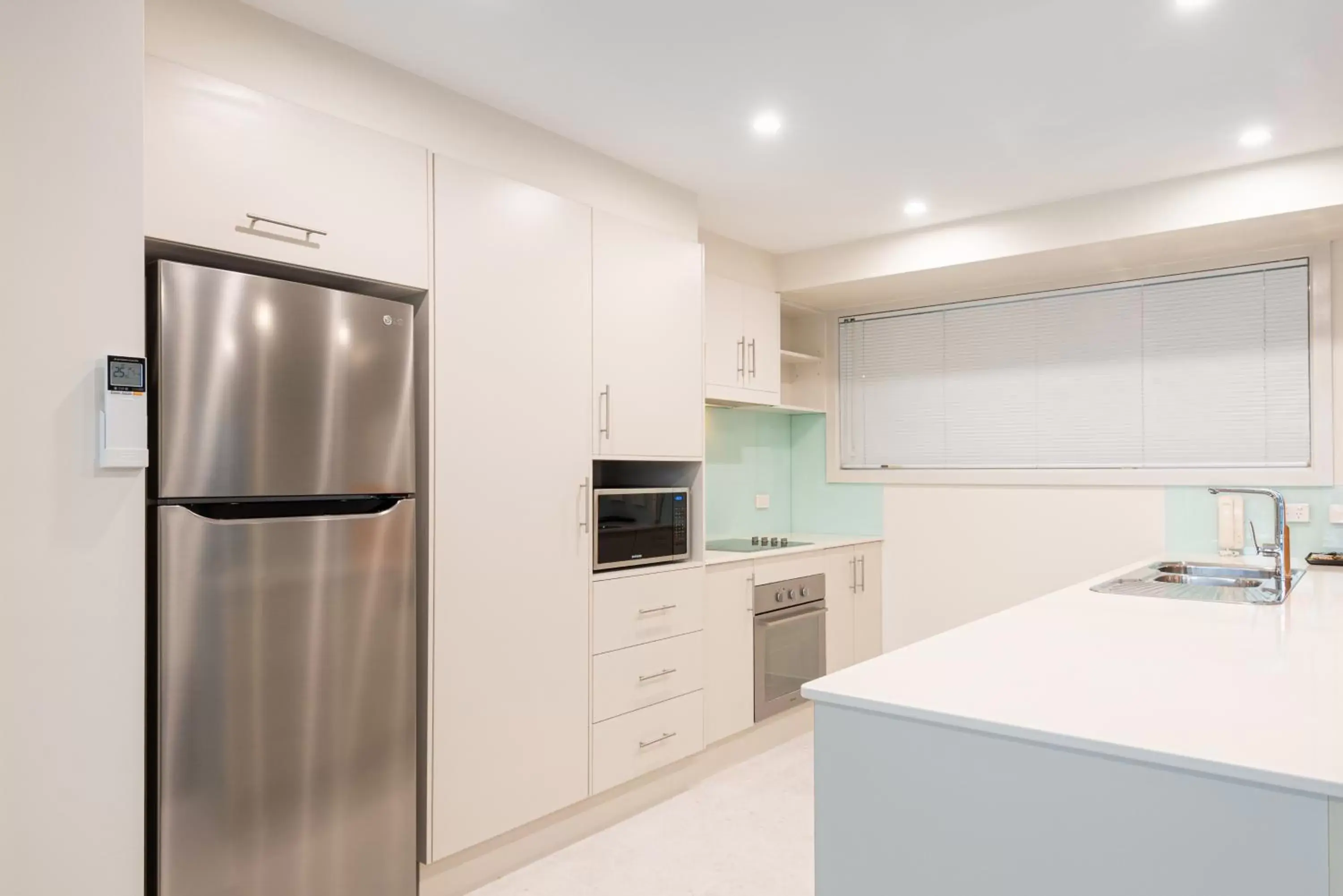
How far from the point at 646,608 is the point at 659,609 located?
8 centimetres

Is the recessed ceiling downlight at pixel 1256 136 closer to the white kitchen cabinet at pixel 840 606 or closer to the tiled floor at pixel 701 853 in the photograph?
the white kitchen cabinet at pixel 840 606

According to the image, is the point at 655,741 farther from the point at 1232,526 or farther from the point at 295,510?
the point at 1232,526

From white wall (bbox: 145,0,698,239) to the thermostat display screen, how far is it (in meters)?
0.79

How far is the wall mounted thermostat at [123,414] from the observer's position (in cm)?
160

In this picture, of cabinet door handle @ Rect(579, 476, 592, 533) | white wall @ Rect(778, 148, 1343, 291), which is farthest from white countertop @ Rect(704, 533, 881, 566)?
white wall @ Rect(778, 148, 1343, 291)

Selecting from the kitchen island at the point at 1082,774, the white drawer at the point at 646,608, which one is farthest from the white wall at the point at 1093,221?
the kitchen island at the point at 1082,774

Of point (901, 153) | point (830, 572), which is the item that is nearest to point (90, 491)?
point (901, 153)

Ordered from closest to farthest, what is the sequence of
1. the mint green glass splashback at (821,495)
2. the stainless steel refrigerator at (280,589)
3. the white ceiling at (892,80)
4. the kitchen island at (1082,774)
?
the kitchen island at (1082,774) → the stainless steel refrigerator at (280,589) → the white ceiling at (892,80) → the mint green glass splashback at (821,495)

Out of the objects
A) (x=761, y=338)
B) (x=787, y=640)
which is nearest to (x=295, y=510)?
(x=787, y=640)

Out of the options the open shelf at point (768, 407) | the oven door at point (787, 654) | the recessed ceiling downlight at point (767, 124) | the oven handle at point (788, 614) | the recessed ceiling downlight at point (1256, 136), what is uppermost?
the recessed ceiling downlight at point (767, 124)

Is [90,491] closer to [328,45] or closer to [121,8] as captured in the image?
[121,8]

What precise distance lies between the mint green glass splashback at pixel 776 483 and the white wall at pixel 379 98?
1.52 meters

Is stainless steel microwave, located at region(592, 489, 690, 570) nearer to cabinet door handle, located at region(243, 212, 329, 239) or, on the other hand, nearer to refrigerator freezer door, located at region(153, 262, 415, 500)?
refrigerator freezer door, located at region(153, 262, 415, 500)

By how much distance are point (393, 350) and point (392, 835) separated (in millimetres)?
1339
